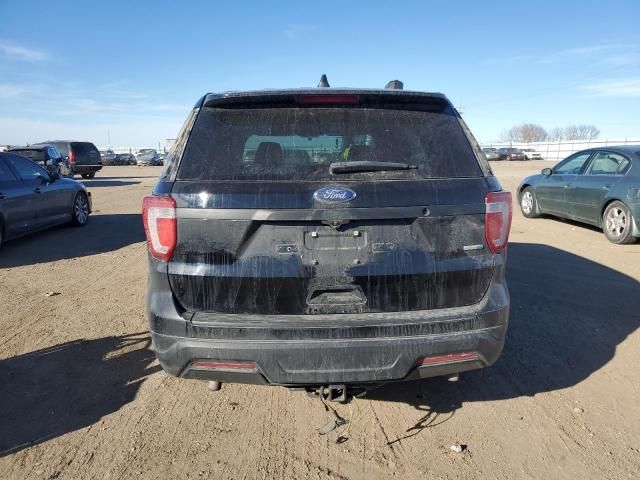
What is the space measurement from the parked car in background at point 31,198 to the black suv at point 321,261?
6347 mm

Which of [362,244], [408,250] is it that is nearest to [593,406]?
[408,250]

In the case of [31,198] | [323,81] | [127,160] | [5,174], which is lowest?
[127,160]

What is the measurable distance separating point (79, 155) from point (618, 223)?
24.5 metres

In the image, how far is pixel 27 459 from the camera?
2.64 m

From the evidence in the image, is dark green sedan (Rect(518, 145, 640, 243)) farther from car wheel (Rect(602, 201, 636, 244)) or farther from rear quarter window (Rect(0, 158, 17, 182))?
rear quarter window (Rect(0, 158, 17, 182))

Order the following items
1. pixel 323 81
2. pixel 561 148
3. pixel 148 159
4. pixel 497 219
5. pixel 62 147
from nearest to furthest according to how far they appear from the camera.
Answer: pixel 497 219 < pixel 323 81 < pixel 62 147 < pixel 148 159 < pixel 561 148

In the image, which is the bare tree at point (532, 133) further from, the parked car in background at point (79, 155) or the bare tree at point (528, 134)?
the parked car in background at point (79, 155)

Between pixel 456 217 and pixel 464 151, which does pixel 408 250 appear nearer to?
pixel 456 217

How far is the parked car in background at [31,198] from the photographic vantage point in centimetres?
740

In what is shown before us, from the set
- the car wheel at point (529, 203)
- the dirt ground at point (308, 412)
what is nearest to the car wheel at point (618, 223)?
the car wheel at point (529, 203)

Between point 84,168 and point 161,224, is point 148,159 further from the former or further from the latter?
point 161,224

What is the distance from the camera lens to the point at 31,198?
7.96 metres

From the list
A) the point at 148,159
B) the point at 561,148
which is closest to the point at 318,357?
the point at 148,159

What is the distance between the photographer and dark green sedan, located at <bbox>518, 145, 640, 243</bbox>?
760 centimetres
